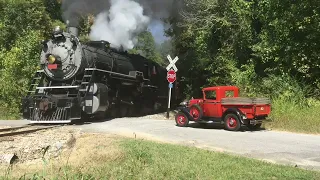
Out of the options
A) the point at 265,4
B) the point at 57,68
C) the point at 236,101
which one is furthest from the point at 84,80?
the point at 265,4

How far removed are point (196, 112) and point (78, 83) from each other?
16.4 ft

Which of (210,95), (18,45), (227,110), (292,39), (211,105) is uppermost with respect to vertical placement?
(18,45)

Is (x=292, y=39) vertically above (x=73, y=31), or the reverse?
(x=73, y=31)

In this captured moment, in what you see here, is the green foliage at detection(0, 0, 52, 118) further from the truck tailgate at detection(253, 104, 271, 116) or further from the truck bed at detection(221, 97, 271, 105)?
the truck tailgate at detection(253, 104, 271, 116)

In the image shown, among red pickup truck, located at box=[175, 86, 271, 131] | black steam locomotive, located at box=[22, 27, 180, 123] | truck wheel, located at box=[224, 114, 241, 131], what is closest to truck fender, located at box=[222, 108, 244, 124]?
red pickup truck, located at box=[175, 86, 271, 131]

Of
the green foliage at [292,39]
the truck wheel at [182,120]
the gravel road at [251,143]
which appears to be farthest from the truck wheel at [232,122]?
the green foliage at [292,39]

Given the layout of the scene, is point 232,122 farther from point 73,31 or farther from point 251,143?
point 73,31

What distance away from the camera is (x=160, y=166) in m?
6.32

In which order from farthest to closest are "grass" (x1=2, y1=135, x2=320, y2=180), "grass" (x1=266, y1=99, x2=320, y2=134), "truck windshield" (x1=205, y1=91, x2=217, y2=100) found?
1. "truck windshield" (x1=205, y1=91, x2=217, y2=100)
2. "grass" (x1=266, y1=99, x2=320, y2=134)
3. "grass" (x1=2, y1=135, x2=320, y2=180)

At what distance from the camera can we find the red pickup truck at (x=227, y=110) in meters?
12.1

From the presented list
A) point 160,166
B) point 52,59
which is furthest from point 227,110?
point 52,59

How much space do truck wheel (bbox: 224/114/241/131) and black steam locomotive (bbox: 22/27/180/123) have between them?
489 centimetres

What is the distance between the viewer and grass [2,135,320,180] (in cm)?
572

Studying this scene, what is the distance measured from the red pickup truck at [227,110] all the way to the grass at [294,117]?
742 mm
